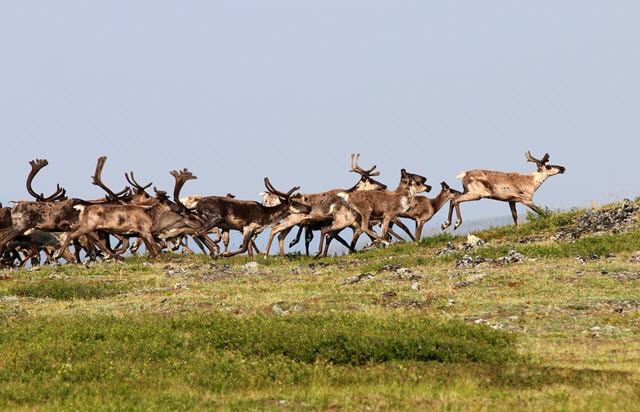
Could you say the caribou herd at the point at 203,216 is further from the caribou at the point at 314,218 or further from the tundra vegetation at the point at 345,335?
the tundra vegetation at the point at 345,335

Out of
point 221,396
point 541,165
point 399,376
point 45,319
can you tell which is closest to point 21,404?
point 221,396

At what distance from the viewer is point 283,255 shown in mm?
29234

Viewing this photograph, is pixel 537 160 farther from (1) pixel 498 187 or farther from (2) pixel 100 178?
(2) pixel 100 178

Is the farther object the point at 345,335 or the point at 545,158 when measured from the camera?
the point at 545,158

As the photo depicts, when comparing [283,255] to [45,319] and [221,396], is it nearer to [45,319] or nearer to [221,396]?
[45,319]

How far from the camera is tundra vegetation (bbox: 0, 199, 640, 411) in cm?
1117

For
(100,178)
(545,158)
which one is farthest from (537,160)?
(100,178)

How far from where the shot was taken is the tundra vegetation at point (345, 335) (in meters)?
11.2

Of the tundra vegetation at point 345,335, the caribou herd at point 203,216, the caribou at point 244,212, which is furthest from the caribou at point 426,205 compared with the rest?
the tundra vegetation at point 345,335

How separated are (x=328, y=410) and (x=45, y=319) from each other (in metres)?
7.94

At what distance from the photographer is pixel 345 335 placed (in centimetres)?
1371

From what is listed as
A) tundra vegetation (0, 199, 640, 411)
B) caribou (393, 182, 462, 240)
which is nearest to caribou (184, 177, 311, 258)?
caribou (393, 182, 462, 240)

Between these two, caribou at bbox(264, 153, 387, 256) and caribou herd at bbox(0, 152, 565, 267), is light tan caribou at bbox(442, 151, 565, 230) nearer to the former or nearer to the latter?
caribou herd at bbox(0, 152, 565, 267)

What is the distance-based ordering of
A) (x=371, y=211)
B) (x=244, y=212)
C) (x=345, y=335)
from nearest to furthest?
(x=345, y=335), (x=371, y=211), (x=244, y=212)
